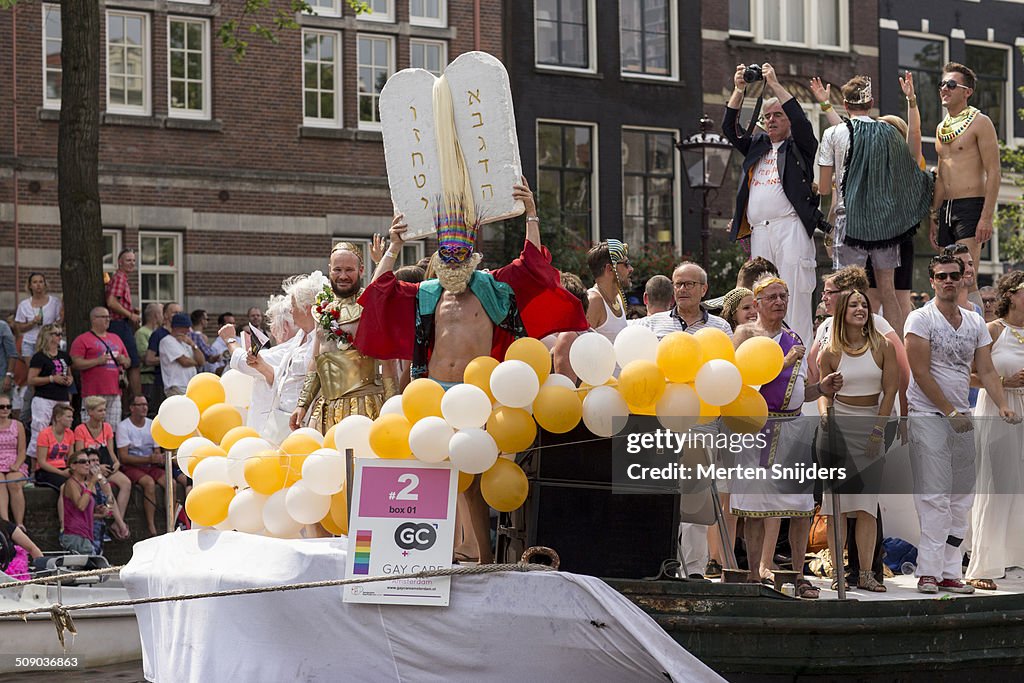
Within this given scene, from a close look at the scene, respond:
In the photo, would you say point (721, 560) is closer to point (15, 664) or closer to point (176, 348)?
point (15, 664)

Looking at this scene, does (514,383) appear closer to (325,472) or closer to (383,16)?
(325,472)

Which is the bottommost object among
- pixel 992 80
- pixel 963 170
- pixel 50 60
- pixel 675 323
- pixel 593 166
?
pixel 675 323

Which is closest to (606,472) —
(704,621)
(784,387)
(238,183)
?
(704,621)

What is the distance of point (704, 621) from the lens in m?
7.25

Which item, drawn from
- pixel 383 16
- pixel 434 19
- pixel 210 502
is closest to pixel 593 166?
pixel 434 19

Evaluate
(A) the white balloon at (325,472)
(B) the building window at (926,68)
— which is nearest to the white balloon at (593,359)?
(A) the white balloon at (325,472)

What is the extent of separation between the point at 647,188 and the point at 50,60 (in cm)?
1058

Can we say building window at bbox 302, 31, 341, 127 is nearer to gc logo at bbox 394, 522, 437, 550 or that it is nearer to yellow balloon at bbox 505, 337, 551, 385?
yellow balloon at bbox 505, 337, 551, 385

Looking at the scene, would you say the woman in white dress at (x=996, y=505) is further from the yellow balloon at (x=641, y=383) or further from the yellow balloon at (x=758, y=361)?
the yellow balloon at (x=641, y=383)

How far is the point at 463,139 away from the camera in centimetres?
817

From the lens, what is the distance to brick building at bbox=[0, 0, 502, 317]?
72.0 ft

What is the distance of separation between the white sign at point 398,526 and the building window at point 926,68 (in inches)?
972

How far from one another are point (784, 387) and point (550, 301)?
1578 millimetres

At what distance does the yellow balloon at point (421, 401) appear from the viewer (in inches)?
294
